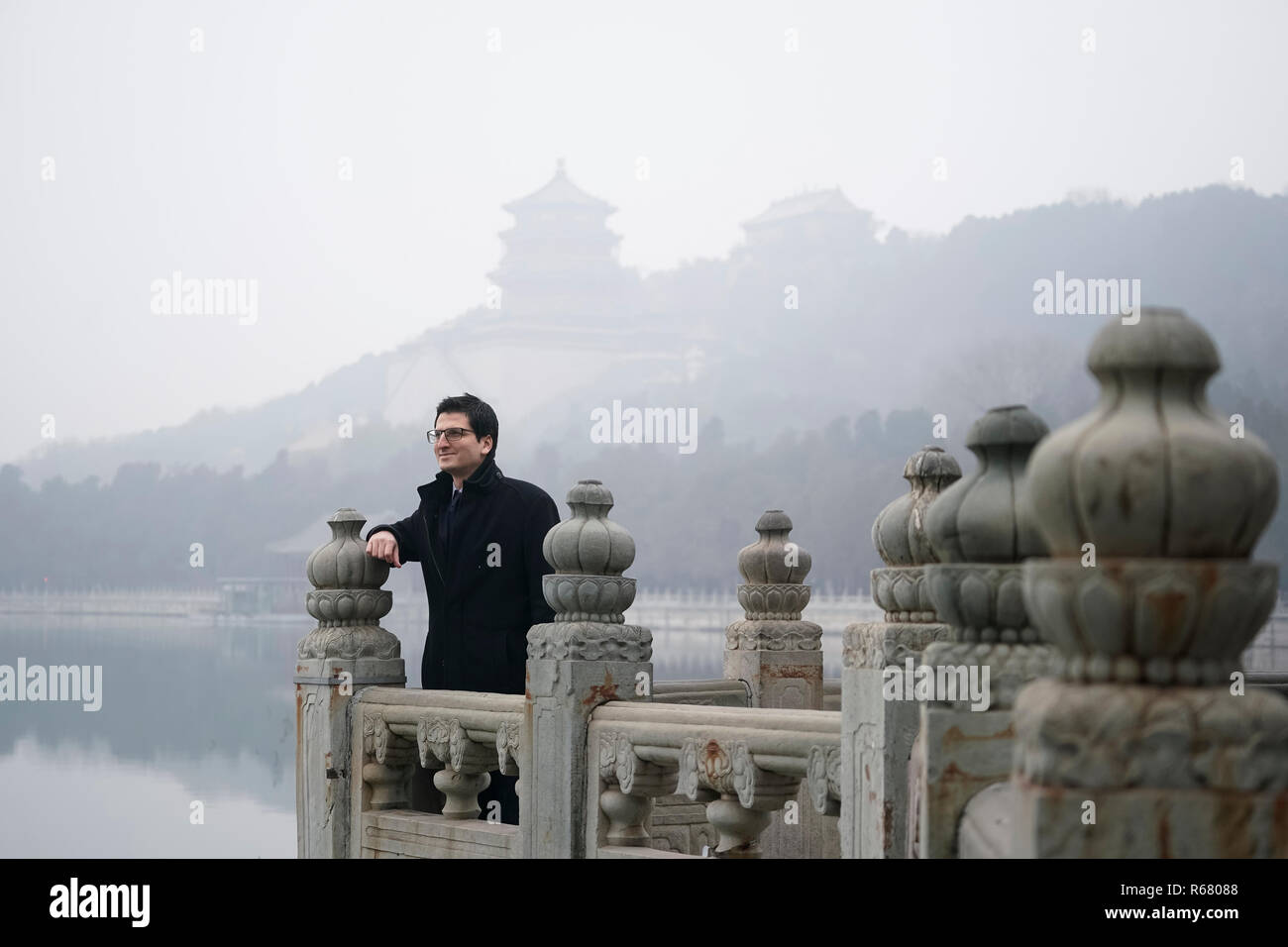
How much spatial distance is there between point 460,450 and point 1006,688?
13.1 feet

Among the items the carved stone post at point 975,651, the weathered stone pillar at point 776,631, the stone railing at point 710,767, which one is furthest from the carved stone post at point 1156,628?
the weathered stone pillar at point 776,631

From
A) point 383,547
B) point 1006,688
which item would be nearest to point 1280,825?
point 1006,688

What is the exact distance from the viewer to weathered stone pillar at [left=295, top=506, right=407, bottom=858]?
696 centimetres

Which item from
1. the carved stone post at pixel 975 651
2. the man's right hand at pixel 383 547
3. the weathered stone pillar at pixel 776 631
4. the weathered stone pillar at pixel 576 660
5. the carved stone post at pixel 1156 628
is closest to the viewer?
the carved stone post at pixel 1156 628

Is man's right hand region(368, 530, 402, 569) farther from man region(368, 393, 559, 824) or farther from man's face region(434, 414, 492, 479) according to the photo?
man's face region(434, 414, 492, 479)

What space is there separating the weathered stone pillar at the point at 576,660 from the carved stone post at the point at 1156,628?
349cm

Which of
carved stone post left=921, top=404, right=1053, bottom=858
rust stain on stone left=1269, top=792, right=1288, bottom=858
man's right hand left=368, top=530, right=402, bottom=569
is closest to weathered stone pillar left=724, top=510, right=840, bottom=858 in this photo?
man's right hand left=368, top=530, right=402, bottom=569

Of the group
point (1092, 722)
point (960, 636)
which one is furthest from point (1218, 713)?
point (960, 636)

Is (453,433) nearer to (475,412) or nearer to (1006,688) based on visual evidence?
(475,412)

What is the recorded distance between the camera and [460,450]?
22.4 feet

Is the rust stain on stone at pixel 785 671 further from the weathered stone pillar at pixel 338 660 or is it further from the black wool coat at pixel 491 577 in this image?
the weathered stone pillar at pixel 338 660

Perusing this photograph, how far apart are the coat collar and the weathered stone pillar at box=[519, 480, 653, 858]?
1055mm

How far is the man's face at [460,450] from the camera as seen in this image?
22.3 ft
